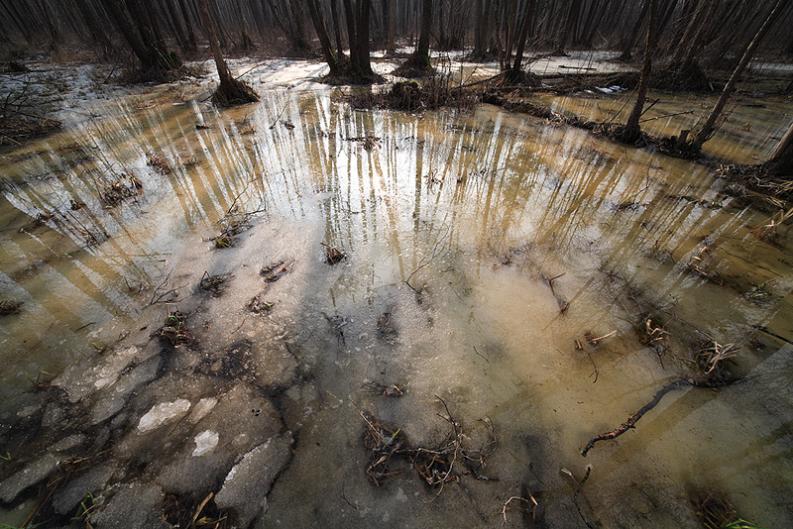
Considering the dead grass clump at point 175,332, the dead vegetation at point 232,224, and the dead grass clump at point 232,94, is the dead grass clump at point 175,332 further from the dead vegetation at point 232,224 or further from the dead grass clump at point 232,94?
the dead grass clump at point 232,94

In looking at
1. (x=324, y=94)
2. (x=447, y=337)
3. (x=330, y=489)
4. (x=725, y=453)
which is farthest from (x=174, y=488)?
(x=324, y=94)

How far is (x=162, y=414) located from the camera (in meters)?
1.92

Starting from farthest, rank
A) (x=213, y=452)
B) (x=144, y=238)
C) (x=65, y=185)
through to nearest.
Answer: (x=65, y=185) < (x=144, y=238) < (x=213, y=452)

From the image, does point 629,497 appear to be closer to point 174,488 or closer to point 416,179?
point 174,488

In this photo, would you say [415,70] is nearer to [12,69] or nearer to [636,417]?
[636,417]

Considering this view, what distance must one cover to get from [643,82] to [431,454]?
20.4ft

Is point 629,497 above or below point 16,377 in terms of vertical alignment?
below

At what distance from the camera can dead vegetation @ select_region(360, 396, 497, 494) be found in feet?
5.57

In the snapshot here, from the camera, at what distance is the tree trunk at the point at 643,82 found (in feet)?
14.7

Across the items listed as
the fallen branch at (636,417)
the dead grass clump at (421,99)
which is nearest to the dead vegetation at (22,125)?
the dead grass clump at (421,99)

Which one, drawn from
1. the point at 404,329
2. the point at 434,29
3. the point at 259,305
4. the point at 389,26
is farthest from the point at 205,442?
the point at 434,29

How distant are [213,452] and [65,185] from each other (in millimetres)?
4759

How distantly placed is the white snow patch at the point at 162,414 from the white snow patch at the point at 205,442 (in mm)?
218

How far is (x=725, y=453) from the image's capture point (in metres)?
1.78
